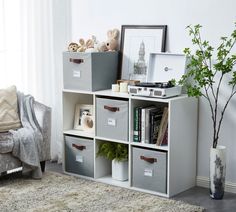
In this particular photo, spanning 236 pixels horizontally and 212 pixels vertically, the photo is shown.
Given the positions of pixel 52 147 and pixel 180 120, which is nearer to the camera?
pixel 180 120

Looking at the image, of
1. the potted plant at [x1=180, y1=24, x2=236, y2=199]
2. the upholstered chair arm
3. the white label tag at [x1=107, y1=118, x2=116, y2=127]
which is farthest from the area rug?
the white label tag at [x1=107, y1=118, x2=116, y2=127]

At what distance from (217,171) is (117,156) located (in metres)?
0.83

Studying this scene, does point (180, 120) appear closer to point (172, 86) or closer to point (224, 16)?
point (172, 86)

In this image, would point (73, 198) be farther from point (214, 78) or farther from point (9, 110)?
point (214, 78)

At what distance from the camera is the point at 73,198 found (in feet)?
12.3

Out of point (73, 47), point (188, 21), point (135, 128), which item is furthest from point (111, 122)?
point (188, 21)

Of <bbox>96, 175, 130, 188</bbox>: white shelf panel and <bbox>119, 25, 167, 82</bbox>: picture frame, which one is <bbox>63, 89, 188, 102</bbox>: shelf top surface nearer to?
<bbox>119, 25, 167, 82</bbox>: picture frame

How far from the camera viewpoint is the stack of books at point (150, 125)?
385 cm

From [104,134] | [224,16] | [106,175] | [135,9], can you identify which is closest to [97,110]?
[104,134]

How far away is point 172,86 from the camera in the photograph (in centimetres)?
388

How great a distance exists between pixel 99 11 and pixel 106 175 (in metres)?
1.42

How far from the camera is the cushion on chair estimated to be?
4.32m

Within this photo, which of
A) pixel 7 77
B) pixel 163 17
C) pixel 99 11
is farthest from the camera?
pixel 7 77

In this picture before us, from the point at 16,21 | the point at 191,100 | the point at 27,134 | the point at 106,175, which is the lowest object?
the point at 106,175
